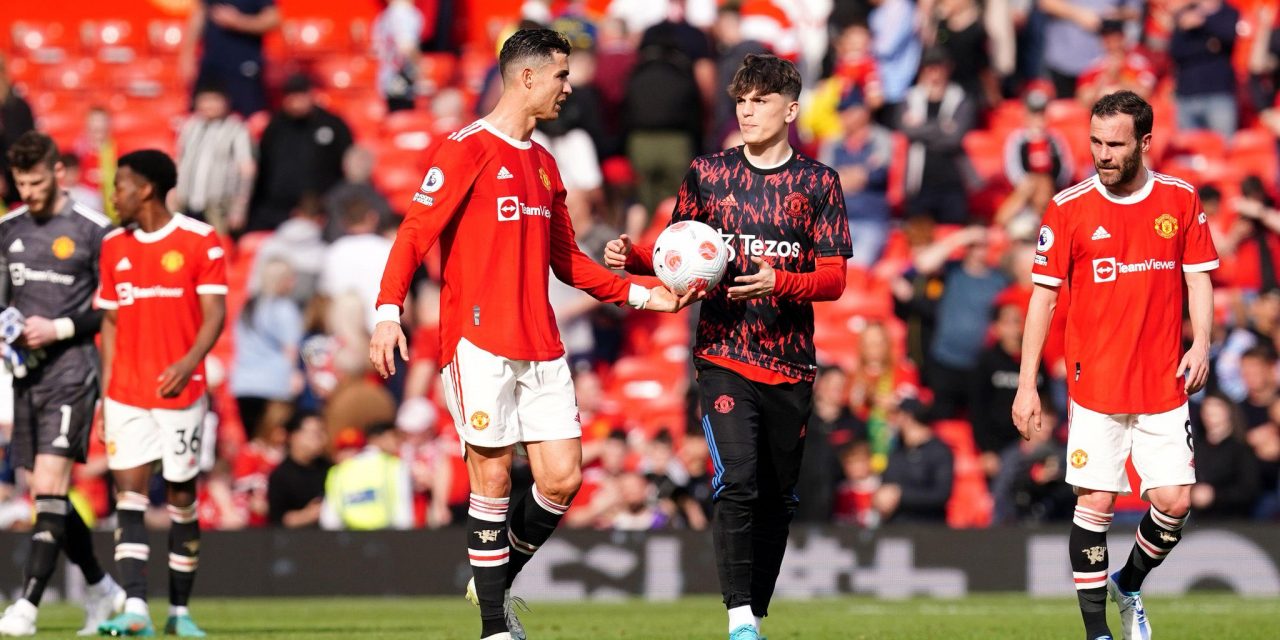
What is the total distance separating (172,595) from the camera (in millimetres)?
10766

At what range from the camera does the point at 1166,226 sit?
870cm

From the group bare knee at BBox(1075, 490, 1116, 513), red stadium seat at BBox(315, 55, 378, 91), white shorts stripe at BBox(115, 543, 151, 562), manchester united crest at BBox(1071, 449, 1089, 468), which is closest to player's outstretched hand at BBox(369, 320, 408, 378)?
manchester united crest at BBox(1071, 449, 1089, 468)

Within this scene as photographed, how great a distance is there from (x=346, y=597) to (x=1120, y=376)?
8.32m

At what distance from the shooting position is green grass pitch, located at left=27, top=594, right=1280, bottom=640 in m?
10.7

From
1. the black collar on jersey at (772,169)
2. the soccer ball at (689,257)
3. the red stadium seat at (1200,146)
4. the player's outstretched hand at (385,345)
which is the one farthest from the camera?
the red stadium seat at (1200,146)

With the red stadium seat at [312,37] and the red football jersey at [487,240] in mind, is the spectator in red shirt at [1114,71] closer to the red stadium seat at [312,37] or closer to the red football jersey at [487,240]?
the red stadium seat at [312,37]

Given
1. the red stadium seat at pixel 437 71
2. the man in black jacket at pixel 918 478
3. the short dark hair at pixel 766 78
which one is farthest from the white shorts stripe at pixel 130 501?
the red stadium seat at pixel 437 71

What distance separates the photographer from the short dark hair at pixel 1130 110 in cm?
856

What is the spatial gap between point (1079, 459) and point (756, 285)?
5.75 ft

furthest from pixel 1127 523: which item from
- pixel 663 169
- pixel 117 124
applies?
pixel 117 124

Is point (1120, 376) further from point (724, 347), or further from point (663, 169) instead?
point (663, 169)

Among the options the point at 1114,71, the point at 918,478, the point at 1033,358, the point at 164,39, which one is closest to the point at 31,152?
the point at 1033,358

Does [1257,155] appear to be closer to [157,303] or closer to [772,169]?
[772,169]

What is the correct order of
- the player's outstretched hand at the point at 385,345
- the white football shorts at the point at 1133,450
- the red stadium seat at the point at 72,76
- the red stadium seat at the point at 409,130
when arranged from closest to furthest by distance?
the player's outstretched hand at the point at 385,345 < the white football shorts at the point at 1133,450 < the red stadium seat at the point at 409,130 < the red stadium seat at the point at 72,76
